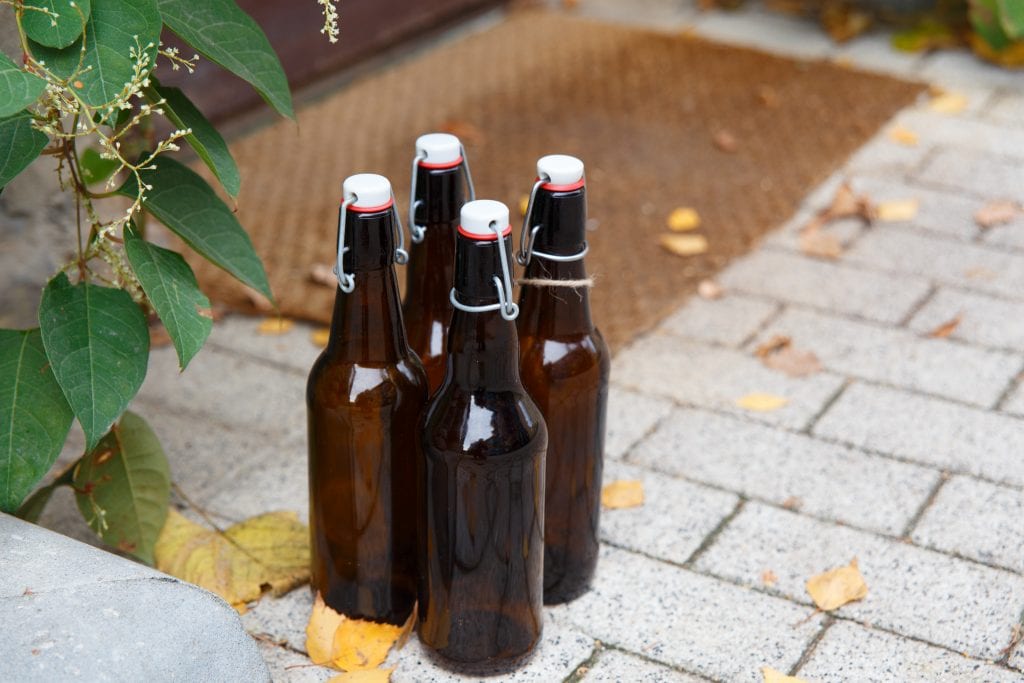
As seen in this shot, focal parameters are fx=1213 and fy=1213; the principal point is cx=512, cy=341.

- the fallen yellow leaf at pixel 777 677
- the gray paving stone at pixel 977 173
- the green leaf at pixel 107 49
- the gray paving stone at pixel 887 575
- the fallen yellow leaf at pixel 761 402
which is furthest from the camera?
the gray paving stone at pixel 977 173

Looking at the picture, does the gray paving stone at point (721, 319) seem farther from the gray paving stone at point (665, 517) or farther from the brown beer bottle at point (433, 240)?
the brown beer bottle at point (433, 240)

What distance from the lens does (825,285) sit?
3.26 m

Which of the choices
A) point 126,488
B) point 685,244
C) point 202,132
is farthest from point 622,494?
point 685,244

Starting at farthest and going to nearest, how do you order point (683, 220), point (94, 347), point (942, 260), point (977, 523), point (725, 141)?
point (725, 141)
point (683, 220)
point (942, 260)
point (977, 523)
point (94, 347)

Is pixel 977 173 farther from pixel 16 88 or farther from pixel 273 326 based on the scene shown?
pixel 16 88

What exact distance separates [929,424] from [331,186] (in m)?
1.97

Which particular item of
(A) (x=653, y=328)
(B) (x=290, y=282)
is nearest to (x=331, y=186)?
(B) (x=290, y=282)

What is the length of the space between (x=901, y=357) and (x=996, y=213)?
90 centimetres

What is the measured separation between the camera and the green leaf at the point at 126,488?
2.14 meters

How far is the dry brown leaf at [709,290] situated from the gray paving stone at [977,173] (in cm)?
99

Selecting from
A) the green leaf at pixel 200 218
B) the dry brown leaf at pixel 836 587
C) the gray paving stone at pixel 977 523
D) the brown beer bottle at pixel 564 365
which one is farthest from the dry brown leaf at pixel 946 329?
the green leaf at pixel 200 218

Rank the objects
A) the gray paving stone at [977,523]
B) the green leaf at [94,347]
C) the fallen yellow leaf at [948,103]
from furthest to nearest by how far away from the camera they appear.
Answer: the fallen yellow leaf at [948,103], the gray paving stone at [977,523], the green leaf at [94,347]

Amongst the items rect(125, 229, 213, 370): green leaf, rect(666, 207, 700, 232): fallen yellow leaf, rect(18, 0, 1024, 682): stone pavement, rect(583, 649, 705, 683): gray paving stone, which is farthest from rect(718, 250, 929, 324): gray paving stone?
rect(125, 229, 213, 370): green leaf

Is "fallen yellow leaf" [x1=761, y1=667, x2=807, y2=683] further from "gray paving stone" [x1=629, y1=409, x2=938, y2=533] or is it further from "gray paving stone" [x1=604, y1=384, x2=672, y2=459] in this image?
"gray paving stone" [x1=604, y1=384, x2=672, y2=459]
